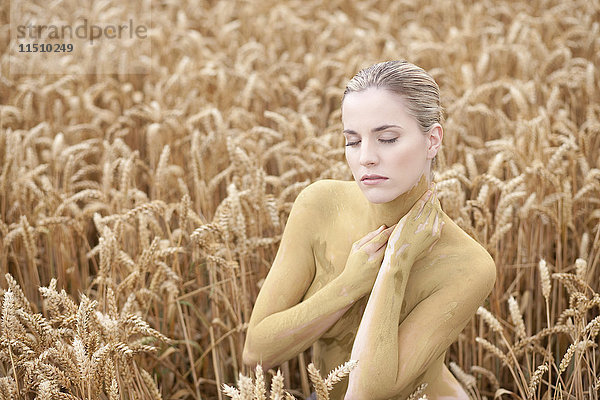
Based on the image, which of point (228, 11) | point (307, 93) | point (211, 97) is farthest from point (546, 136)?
point (228, 11)

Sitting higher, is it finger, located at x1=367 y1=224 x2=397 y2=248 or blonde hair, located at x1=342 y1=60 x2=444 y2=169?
blonde hair, located at x1=342 y1=60 x2=444 y2=169

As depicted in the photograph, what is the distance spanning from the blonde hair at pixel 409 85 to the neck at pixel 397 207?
4.4 inches

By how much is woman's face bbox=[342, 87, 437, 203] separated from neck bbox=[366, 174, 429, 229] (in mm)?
34

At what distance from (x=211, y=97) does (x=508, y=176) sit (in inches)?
59.4

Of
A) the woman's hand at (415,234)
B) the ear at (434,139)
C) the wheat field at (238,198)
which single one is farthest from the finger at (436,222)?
the wheat field at (238,198)

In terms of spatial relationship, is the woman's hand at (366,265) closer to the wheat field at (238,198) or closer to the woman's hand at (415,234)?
the woman's hand at (415,234)

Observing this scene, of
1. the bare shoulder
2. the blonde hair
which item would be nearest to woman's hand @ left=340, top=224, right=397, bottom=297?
the bare shoulder

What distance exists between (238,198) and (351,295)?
1.59ft

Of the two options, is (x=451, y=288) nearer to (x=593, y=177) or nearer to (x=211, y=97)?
(x=593, y=177)

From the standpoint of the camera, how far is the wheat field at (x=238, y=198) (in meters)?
1.48

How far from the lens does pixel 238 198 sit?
1.64 meters

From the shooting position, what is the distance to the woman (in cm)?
122

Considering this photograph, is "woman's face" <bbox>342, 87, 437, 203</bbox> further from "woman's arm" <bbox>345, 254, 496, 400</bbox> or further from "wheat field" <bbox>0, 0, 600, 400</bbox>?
"wheat field" <bbox>0, 0, 600, 400</bbox>

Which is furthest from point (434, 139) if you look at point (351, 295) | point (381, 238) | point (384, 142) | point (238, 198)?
point (238, 198)
